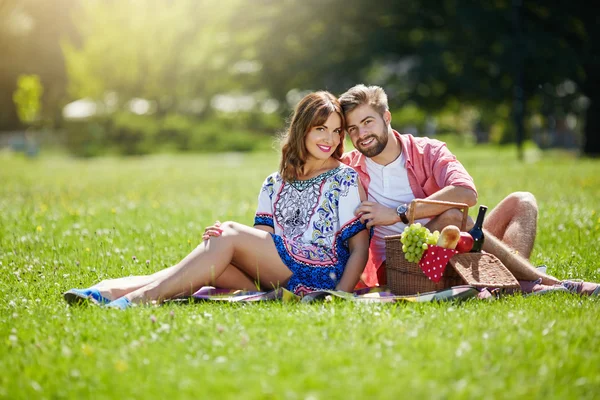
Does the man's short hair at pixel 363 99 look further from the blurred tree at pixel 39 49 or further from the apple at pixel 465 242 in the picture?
the blurred tree at pixel 39 49

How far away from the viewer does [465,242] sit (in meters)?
4.70

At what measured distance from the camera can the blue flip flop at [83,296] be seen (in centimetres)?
462

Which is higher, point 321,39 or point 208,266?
point 321,39

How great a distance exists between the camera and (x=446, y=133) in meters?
45.8

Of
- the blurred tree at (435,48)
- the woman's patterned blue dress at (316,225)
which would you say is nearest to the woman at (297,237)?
the woman's patterned blue dress at (316,225)

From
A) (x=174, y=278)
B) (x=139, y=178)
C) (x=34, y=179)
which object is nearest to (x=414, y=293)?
(x=174, y=278)

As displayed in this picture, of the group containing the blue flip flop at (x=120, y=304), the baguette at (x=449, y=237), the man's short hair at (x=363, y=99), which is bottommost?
the blue flip flop at (x=120, y=304)

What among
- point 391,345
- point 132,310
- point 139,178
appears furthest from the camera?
point 139,178

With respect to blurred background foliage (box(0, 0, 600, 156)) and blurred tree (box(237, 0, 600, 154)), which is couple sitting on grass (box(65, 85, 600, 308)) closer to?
blurred background foliage (box(0, 0, 600, 156))

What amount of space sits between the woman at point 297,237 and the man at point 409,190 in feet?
0.67

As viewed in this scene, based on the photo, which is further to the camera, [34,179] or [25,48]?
[25,48]

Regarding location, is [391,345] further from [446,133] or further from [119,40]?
[446,133]

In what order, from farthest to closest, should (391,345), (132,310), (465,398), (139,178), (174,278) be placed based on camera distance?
1. (139,178)
2. (174,278)
3. (132,310)
4. (391,345)
5. (465,398)

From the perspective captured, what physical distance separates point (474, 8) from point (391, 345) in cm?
2095
